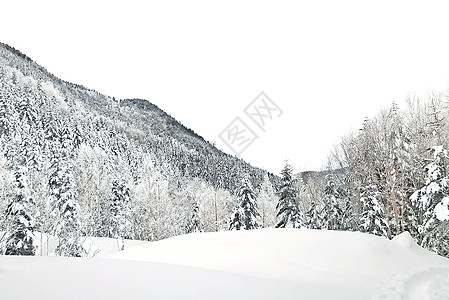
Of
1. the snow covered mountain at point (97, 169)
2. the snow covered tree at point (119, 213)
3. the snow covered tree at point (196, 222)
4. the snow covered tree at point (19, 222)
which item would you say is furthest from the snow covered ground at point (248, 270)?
the snow covered tree at point (119, 213)

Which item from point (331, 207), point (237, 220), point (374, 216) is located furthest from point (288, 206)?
point (374, 216)

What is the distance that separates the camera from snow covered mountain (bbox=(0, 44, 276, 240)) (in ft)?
107

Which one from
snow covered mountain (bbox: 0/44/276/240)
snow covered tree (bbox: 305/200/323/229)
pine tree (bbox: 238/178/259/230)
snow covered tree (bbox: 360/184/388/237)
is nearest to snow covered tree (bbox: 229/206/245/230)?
pine tree (bbox: 238/178/259/230)

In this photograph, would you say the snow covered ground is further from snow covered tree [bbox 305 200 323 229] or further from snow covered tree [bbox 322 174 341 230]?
snow covered tree [bbox 305 200 323 229]

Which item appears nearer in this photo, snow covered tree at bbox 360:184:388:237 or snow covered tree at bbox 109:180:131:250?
snow covered tree at bbox 360:184:388:237

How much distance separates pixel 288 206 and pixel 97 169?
38.5m

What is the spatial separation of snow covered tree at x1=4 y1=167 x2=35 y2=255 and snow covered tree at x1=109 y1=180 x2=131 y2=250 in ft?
51.2

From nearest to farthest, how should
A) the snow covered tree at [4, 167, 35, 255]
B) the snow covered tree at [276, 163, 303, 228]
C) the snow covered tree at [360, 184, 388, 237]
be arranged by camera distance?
the snow covered tree at [4, 167, 35, 255] → the snow covered tree at [360, 184, 388, 237] → the snow covered tree at [276, 163, 303, 228]

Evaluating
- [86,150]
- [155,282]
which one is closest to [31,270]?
[155,282]

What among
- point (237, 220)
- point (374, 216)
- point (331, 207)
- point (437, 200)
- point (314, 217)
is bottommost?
point (237, 220)

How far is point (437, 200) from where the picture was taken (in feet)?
51.3

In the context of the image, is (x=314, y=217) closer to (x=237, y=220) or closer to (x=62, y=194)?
(x=237, y=220)

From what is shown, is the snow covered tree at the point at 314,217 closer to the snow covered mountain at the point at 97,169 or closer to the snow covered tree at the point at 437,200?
the snow covered mountain at the point at 97,169

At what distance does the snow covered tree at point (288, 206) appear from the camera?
25500mm
